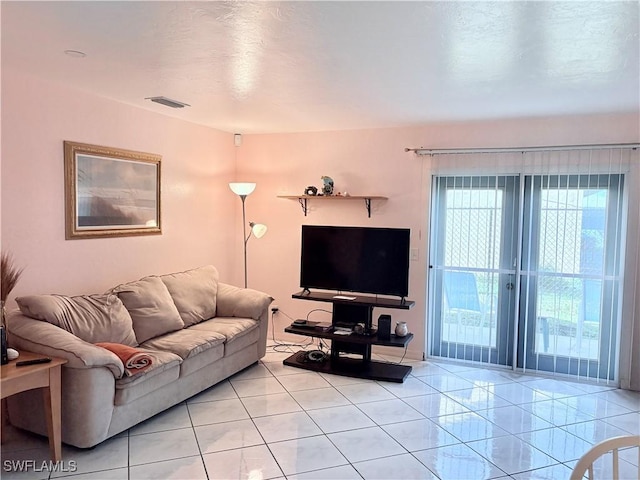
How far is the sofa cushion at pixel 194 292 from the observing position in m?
4.21

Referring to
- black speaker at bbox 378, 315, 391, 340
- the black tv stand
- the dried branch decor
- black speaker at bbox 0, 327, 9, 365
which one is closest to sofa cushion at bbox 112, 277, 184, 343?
the dried branch decor

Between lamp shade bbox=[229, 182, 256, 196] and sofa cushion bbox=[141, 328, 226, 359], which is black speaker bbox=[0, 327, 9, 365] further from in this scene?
lamp shade bbox=[229, 182, 256, 196]

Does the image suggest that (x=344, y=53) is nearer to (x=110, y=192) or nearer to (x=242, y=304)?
(x=110, y=192)

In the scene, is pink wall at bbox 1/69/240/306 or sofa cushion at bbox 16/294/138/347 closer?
sofa cushion at bbox 16/294/138/347

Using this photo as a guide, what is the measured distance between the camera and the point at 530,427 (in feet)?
11.1

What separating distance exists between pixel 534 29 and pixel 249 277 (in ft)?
13.6

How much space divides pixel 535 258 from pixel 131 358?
3506mm

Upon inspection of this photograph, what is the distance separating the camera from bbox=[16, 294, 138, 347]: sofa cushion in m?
3.06

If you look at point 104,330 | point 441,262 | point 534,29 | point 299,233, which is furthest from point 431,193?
point 104,330

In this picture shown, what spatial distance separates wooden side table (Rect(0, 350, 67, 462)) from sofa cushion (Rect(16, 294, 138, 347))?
34 cm

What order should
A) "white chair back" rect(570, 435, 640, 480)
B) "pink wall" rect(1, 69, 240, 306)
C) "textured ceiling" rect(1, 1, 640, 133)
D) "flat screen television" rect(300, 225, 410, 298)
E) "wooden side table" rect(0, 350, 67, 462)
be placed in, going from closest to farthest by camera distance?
"white chair back" rect(570, 435, 640, 480) → "textured ceiling" rect(1, 1, 640, 133) → "wooden side table" rect(0, 350, 67, 462) → "pink wall" rect(1, 69, 240, 306) → "flat screen television" rect(300, 225, 410, 298)

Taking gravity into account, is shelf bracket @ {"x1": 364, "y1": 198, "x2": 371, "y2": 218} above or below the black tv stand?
above

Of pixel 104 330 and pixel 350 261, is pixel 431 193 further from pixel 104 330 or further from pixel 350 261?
pixel 104 330

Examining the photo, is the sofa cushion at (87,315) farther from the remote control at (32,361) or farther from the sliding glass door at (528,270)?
the sliding glass door at (528,270)
